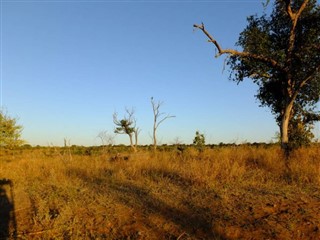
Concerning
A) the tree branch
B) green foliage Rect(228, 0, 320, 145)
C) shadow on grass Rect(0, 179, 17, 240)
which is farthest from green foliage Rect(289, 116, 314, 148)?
shadow on grass Rect(0, 179, 17, 240)

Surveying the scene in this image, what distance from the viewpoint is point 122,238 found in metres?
5.16

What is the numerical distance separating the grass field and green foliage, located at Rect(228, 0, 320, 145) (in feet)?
19.2

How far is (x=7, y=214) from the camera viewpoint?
258 inches

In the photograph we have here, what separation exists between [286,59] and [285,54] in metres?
0.25

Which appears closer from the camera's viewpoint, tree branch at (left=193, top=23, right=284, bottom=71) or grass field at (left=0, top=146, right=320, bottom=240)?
grass field at (left=0, top=146, right=320, bottom=240)

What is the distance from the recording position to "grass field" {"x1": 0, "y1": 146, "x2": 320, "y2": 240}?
5.25 meters

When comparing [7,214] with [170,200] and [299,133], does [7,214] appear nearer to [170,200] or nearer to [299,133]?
[170,200]

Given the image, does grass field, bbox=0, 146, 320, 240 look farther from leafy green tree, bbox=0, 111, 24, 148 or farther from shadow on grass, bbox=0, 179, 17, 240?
leafy green tree, bbox=0, 111, 24, 148

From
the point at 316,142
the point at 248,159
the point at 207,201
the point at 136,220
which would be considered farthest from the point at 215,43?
the point at 136,220

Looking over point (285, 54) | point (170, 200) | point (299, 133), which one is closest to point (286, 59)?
point (285, 54)

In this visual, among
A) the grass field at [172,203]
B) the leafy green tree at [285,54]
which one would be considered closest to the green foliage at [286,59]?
the leafy green tree at [285,54]

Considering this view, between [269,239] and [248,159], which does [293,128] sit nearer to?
[248,159]

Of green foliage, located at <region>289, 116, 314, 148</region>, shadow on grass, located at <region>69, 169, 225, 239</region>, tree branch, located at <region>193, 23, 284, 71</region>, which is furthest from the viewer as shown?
green foliage, located at <region>289, 116, 314, 148</region>

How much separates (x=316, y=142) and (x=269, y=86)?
4153 millimetres
